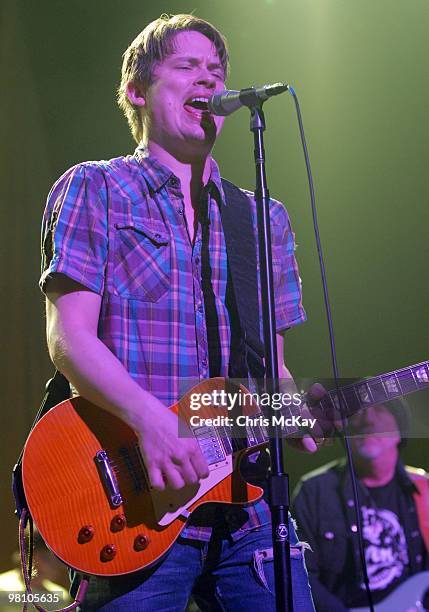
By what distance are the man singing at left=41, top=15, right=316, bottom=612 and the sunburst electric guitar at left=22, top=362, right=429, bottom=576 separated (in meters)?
0.05

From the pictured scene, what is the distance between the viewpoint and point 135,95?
1.99m

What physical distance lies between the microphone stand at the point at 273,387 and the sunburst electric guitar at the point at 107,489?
208 millimetres

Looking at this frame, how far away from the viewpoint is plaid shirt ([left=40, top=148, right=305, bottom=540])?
61.4 inches

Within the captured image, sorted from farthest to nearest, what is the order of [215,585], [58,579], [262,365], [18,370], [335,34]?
1. [335,34]
2. [18,370]
3. [58,579]
4. [262,365]
5. [215,585]

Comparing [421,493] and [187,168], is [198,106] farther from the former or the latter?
[421,493]

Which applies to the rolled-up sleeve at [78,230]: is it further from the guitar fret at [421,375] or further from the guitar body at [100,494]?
the guitar fret at [421,375]

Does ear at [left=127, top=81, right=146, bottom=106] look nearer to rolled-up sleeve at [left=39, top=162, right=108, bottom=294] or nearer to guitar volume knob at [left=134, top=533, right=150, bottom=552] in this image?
rolled-up sleeve at [left=39, top=162, right=108, bottom=294]

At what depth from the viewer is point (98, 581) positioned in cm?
142

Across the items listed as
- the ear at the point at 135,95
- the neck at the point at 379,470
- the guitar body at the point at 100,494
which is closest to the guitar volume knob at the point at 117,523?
the guitar body at the point at 100,494

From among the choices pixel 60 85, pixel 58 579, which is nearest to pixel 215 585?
pixel 58 579

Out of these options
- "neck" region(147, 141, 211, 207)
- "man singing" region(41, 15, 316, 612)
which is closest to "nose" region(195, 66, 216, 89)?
"man singing" region(41, 15, 316, 612)

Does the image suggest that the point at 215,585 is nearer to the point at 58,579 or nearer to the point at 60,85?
the point at 58,579

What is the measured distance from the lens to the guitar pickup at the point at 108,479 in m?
1.42

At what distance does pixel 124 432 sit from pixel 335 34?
1.92m
